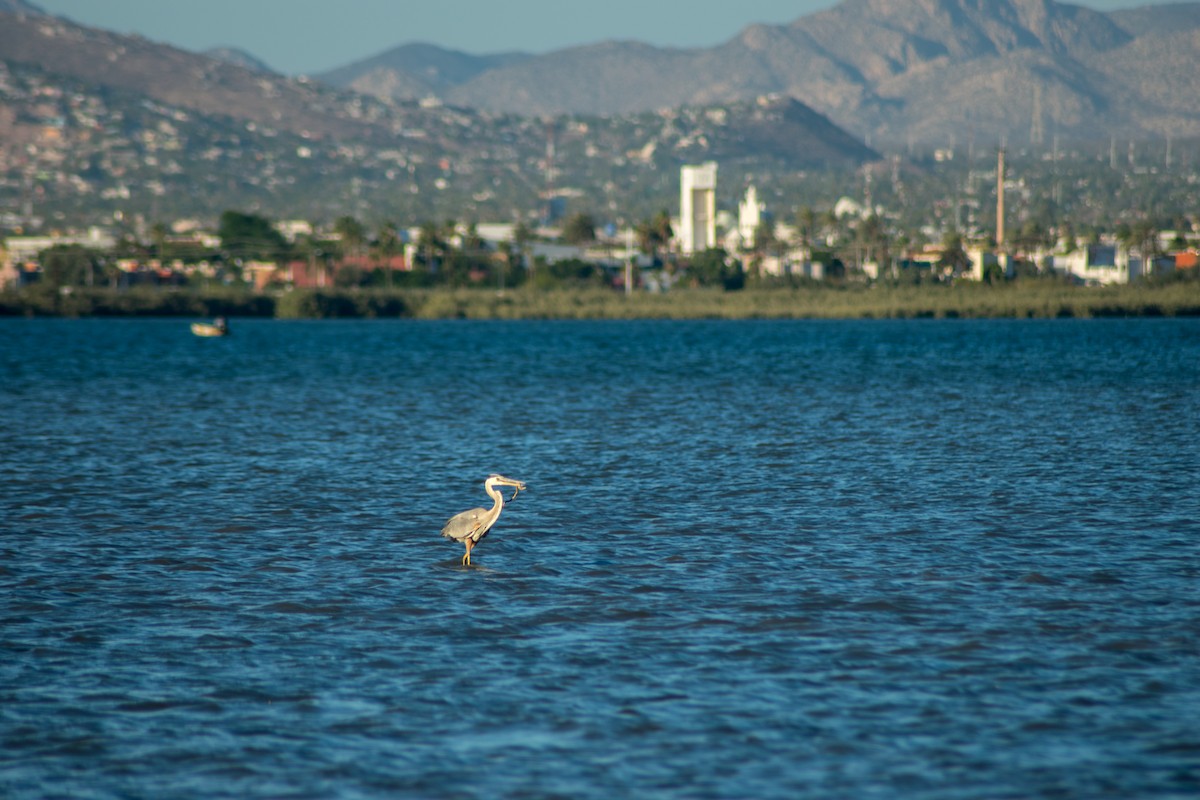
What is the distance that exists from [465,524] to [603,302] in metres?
123

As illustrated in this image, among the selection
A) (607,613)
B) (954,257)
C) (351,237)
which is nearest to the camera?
(607,613)

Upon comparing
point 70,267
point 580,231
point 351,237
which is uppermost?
point 580,231

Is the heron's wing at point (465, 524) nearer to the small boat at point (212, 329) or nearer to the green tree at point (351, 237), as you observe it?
the small boat at point (212, 329)

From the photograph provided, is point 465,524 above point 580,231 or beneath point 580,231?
beneath

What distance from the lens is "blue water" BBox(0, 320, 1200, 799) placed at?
10.2 metres

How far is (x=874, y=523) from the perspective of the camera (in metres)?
19.9

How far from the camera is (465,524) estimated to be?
55.5ft

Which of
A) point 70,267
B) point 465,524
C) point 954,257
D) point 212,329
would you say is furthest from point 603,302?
point 465,524

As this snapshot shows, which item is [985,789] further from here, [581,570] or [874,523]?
[874,523]

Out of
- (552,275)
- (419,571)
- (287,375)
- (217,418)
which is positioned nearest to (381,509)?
(419,571)

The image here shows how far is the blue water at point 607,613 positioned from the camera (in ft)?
33.4

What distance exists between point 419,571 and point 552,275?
142 m

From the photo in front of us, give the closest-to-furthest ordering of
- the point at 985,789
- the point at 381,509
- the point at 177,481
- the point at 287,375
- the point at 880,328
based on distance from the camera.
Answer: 1. the point at 985,789
2. the point at 381,509
3. the point at 177,481
4. the point at 287,375
5. the point at 880,328

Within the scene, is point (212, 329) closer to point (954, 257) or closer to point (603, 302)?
point (603, 302)
